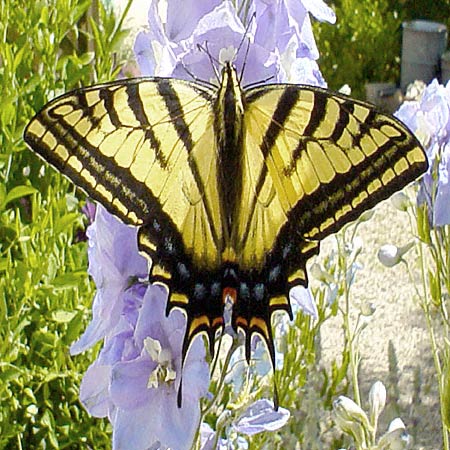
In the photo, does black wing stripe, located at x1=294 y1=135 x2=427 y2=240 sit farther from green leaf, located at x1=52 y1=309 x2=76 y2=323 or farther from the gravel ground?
the gravel ground

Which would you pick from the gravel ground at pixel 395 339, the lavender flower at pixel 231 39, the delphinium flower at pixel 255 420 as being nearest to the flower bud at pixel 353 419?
the delphinium flower at pixel 255 420

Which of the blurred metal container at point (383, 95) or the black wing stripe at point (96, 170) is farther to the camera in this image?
the blurred metal container at point (383, 95)

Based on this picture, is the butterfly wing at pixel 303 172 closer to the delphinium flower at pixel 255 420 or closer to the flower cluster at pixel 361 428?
the delphinium flower at pixel 255 420

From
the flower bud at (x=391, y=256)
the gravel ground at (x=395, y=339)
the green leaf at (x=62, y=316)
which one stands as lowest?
the gravel ground at (x=395, y=339)

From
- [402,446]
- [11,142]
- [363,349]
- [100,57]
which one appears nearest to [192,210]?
[402,446]

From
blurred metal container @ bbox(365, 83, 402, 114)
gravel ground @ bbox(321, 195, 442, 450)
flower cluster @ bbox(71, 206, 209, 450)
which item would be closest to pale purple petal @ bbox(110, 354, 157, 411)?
flower cluster @ bbox(71, 206, 209, 450)

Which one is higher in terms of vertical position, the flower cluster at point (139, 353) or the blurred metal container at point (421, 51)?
the blurred metal container at point (421, 51)
